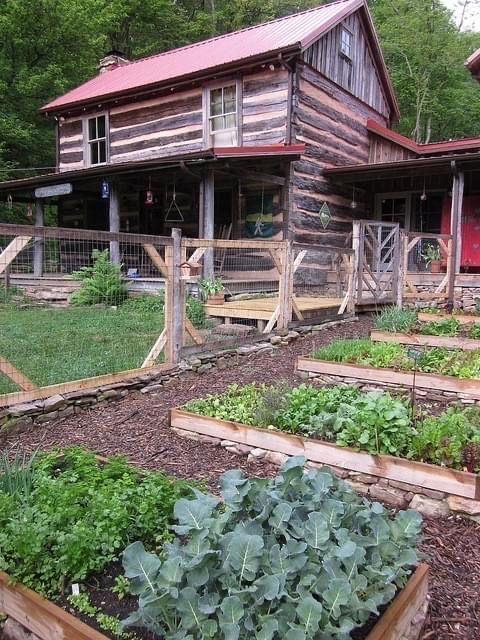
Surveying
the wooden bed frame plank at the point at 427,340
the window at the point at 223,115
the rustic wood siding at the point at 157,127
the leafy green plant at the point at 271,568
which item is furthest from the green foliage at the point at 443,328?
the rustic wood siding at the point at 157,127

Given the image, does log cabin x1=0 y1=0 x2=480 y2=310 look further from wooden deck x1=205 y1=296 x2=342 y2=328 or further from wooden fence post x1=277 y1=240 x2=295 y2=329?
wooden fence post x1=277 y1=240 x2=295 y2=329

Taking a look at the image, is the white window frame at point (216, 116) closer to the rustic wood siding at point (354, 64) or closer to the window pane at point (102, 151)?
the rustic wood siding at point (354, 64)

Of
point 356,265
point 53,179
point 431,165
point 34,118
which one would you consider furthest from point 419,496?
point 34,118

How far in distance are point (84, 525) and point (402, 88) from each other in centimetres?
2916

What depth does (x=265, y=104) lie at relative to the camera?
12641mm

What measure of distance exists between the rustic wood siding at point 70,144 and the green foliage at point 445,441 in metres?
15.6

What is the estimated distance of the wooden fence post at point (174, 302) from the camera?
19.5 feet

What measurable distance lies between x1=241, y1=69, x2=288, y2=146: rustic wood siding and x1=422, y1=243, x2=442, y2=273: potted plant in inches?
170

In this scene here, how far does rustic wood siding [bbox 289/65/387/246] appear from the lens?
42.1 ft

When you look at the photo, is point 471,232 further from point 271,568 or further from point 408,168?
point 271,568

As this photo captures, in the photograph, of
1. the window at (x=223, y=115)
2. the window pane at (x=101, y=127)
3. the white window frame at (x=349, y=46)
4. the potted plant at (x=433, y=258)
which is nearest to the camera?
the potted plant at (x=433, y=258)

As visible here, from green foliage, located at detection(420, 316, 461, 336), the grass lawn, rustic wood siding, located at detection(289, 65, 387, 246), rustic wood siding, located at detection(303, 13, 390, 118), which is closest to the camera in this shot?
the grass lawn

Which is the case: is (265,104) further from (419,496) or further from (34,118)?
(34,118)

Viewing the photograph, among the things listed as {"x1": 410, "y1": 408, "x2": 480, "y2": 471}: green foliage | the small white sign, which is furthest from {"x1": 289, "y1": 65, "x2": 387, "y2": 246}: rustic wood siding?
{"x1": 410, "y1": 408, "x2": 480, "y2": 471}: green foliage
